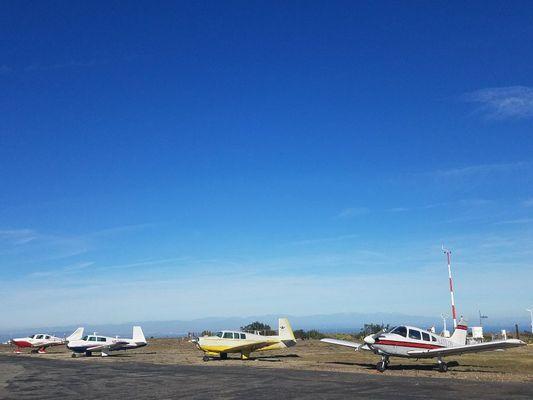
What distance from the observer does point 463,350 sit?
2761 cm

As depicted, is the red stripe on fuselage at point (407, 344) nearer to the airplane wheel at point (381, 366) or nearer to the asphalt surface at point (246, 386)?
the airplane wheel at point (381, 366)

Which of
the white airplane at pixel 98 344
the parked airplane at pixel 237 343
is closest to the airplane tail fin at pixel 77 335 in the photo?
the white airplane at pixel 98 344

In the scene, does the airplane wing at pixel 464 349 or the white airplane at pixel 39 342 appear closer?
the airplane wing at pixel 464 349

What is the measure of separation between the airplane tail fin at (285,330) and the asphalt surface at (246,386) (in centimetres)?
1267

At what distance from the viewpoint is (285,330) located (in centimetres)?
4097

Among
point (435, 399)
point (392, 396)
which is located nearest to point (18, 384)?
point (392, 396)

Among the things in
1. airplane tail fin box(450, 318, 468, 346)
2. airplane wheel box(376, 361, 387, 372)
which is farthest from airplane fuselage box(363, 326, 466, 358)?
airplane tail fin box(450, 318, 468, 346)

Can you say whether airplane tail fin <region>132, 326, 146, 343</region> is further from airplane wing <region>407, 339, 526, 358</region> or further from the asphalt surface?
airplane wing <region>407, 339, 526, 358</region>

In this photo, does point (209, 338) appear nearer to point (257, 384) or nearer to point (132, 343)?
point (132, 343)

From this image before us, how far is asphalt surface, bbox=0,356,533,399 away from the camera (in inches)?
730

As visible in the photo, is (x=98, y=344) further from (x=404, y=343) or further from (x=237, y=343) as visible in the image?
(x=404, y=343)

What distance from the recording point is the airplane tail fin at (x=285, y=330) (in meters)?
40.5

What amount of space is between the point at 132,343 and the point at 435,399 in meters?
38.6

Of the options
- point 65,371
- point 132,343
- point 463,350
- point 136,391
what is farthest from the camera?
point 132,343
